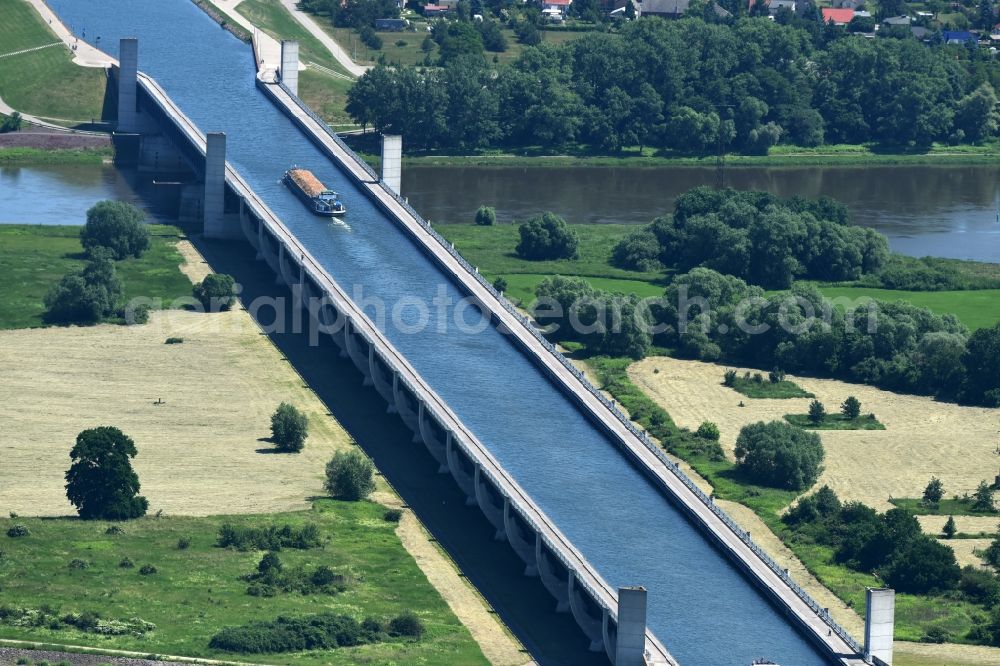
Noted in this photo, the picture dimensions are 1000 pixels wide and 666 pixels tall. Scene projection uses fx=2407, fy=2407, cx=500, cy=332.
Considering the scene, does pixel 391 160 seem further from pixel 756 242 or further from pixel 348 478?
pixel 348 478

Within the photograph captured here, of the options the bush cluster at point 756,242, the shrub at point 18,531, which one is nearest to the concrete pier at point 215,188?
the bush cluster at point 756,242

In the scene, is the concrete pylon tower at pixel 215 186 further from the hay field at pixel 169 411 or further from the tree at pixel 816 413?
the tree at pixel 816 413

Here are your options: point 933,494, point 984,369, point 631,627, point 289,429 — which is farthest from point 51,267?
point 631,627

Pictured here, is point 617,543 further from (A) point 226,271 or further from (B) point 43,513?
(A) point 226,271

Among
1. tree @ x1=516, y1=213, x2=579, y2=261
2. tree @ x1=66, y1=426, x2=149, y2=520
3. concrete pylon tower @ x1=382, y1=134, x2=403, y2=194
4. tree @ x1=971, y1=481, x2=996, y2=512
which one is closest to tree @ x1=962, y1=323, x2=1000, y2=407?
tree @ x1=971, y1=481, x2=996, y2=512

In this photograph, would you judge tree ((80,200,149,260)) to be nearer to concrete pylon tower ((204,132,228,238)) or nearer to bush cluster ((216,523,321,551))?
concrete pylon tower ((204,132,228,238))
